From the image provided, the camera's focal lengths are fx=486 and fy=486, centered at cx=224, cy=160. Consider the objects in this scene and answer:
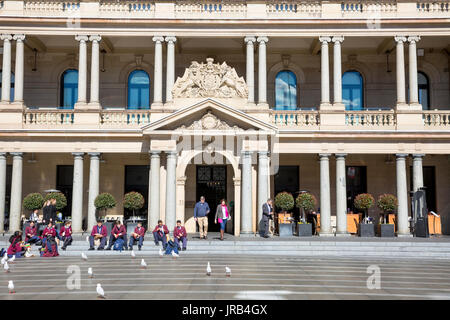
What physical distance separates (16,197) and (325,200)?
14581mm

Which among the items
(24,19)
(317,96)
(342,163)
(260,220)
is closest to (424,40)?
(317,96)

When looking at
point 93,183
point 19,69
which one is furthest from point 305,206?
point 19,69

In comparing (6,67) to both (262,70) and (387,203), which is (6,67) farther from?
(387,203)

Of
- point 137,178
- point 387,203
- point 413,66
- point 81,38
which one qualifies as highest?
point 81,38

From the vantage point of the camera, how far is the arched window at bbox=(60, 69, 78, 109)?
26.5 meters

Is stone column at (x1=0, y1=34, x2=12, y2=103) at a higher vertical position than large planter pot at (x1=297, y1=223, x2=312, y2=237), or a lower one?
higher

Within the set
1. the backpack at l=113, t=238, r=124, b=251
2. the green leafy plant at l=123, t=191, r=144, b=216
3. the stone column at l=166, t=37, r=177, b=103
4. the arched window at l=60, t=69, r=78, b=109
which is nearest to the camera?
the backpack at l=113, t=238, r=124, b=251

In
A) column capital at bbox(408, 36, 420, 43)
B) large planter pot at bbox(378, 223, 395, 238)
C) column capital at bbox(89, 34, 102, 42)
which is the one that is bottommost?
large planter pot at bbox(378, 223, 395, 238)

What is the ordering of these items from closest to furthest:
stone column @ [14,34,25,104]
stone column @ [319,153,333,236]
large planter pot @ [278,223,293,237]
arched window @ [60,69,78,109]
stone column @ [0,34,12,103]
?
large planter pot @ [278,223,293,237] < stone column @ [319,153,333,236] < stone column @ [0,34,12,103] < stone column @ [14,34,25,104] < arched window @ [60,69,78,109]

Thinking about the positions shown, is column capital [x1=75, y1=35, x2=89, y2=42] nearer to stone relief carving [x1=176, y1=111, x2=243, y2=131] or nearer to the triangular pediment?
the triangular pediment

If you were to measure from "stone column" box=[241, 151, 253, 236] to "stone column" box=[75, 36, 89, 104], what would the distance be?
27.4 ft

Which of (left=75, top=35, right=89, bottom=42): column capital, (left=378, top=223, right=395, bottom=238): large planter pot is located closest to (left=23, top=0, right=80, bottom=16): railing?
(left=75, top=35, right=89, bottom=42): column capital

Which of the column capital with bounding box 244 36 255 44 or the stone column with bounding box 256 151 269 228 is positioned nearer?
the stone column with bounding box 256 151 269 228

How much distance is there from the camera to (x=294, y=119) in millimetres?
23547
